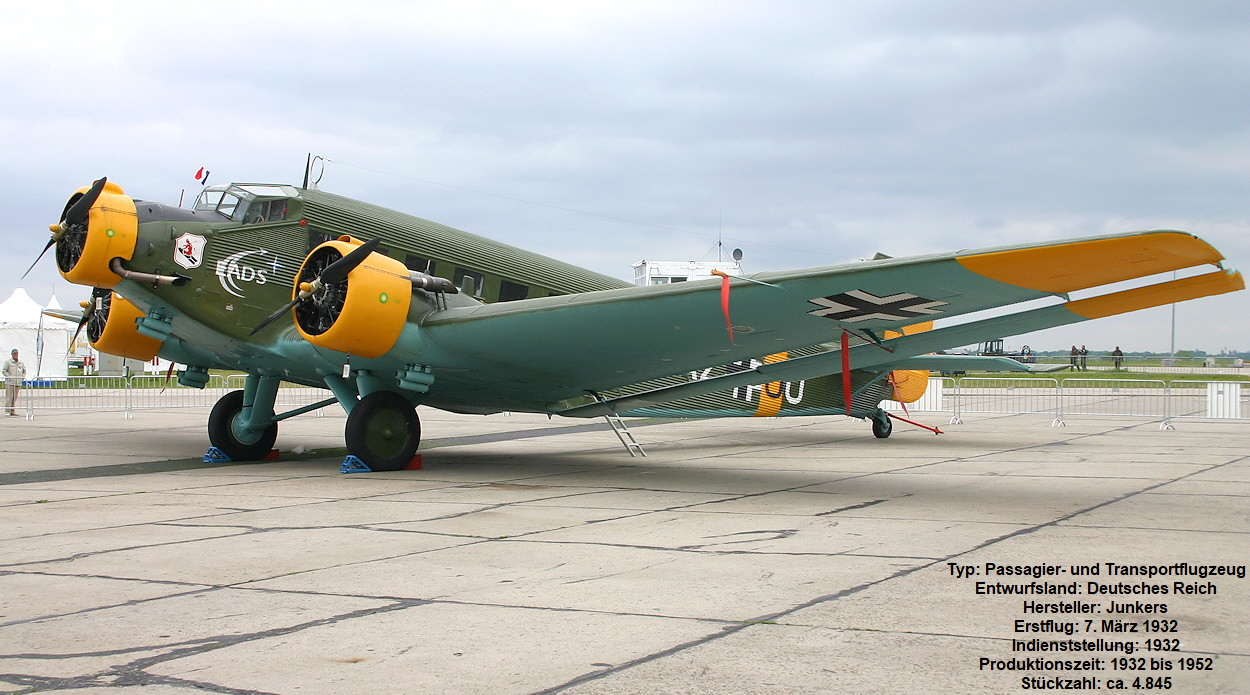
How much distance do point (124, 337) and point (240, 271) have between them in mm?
3354

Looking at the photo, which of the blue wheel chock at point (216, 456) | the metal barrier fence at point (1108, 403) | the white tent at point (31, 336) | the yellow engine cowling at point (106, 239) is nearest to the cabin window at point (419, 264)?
the yellow engine cowling at point (106, 239)

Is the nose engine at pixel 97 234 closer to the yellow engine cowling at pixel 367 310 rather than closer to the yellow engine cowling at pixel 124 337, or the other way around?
the yellow engine cowling at pixel 367 310

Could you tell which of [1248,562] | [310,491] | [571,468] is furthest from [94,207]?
[1248,562]

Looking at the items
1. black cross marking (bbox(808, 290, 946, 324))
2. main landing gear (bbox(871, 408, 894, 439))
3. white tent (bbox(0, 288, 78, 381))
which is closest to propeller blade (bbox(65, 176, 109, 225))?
black cross marking (bbox(808, 290, 946, 324))

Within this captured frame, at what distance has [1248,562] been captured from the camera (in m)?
5.36

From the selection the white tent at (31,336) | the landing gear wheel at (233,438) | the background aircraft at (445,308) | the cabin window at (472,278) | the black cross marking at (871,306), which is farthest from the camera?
the white tent at (31,336)

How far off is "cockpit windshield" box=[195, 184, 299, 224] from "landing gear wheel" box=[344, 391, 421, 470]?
234cm

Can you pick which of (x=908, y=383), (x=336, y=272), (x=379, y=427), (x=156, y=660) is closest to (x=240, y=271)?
(x=336, y=272)

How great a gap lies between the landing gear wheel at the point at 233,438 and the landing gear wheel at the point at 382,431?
2517 mm

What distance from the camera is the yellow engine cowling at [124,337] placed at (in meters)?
12.3

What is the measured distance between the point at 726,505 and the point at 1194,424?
1641 cm

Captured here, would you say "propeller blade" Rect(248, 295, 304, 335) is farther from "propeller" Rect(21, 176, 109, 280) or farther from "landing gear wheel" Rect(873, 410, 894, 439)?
"landing gear wheel" Rect(873, 410, 894, 439)

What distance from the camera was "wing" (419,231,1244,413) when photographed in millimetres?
6754

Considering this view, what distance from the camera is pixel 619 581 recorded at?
4.84m
